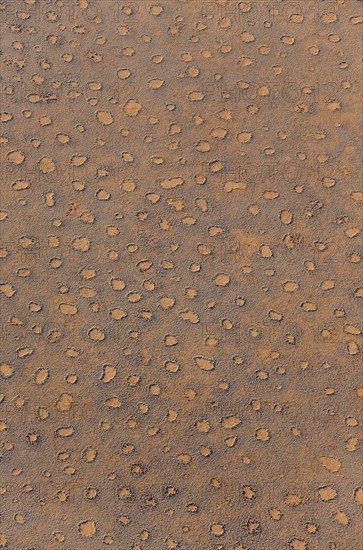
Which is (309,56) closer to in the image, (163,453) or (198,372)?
(198,372)

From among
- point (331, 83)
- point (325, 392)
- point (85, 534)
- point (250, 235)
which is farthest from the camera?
point (331, 83)

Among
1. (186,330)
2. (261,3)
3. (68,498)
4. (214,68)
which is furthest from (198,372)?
(261,3)

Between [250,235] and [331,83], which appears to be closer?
[250,235]

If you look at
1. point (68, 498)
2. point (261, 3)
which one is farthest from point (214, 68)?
point (68, 498)

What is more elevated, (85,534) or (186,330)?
(186,330)

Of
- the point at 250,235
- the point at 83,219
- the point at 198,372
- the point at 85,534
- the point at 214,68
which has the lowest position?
the point at 85,534

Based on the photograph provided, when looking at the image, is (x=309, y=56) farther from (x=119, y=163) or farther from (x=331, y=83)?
(x=119, y=163)

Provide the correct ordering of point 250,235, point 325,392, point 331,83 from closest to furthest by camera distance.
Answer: point 325,392, point 250,235, point 331,83
